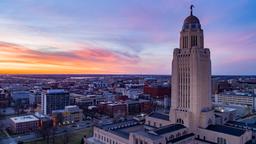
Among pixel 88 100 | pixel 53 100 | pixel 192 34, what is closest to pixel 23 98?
pixel 88 100

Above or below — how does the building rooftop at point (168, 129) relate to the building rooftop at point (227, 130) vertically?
above

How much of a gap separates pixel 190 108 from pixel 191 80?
5854 mm

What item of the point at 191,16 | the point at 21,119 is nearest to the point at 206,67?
the point at 191,16

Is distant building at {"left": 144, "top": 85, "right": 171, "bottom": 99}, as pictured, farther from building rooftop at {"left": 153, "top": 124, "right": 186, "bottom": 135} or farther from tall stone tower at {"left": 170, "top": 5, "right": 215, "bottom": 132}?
building rooftop at {"left": 153, "top": 124, "right": 186, "bottom": 135}

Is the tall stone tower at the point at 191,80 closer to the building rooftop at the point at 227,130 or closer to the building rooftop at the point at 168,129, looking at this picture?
the building rooftop at the point at 227,130

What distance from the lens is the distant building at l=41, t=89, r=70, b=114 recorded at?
10238cm

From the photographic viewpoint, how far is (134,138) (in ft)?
150

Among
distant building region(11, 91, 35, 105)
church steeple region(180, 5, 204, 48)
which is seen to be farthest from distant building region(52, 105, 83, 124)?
church steeple region(180, 5, 204, 48)

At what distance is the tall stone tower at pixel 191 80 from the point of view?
50.3m

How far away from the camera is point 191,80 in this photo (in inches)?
2009

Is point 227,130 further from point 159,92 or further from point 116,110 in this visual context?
point 159,92

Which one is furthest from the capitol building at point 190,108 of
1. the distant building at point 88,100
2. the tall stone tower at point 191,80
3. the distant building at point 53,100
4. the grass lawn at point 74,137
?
the distant building at point 88,100

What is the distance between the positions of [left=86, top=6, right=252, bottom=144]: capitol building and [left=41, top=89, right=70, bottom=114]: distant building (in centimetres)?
5280

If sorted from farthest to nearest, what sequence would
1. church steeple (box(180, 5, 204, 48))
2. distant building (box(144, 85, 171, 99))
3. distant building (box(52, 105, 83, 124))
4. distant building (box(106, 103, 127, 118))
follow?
distant building (box(144, 85, 171, 99)) → distant building (box(106, 103, 127, 118)) → distant building (box(52, 105, 83, 124)) → church steeple (box(180, 5, 204, 48))
